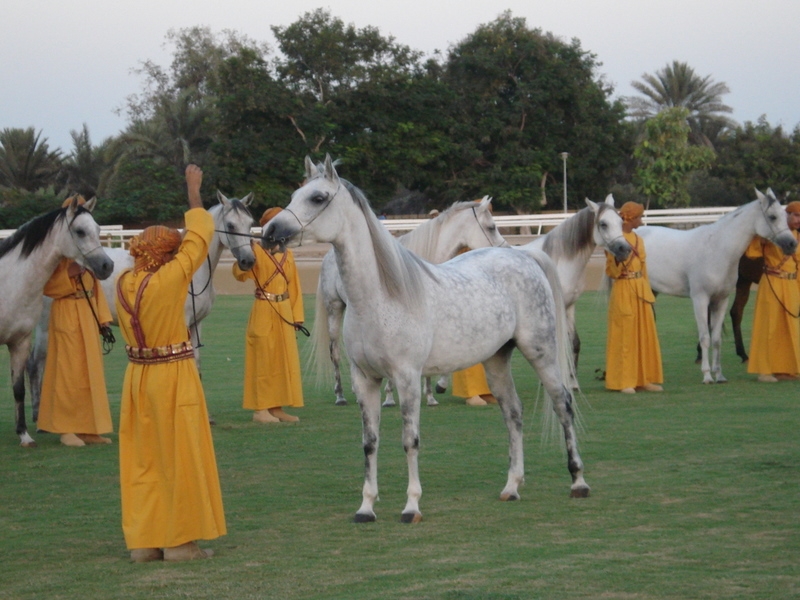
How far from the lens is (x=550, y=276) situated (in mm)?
8078

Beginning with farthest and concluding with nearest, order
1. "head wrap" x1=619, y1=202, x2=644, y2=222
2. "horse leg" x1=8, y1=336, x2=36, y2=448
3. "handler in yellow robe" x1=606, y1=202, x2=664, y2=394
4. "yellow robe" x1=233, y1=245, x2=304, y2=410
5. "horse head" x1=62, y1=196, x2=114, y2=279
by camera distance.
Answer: "handler in yellow robe" x1=606, y1=202, x2=664, y2=394 < "head wrap" x1=619, y1=202, x2=644, y2=222 < "yellow robe" x1=233, y1=245, x2=304, y2=410 < "horse leg" x1=8, y1=336, x2=36, y2=448 < "horse head" x1=62, y1=196, x2=114, y2=279

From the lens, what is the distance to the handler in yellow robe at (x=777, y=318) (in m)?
13.4

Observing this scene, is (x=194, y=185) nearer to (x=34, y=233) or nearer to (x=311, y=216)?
(x=311, y=216)

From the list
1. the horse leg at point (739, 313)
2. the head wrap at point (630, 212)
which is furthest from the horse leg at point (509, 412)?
the horse leg at point (739, 313)

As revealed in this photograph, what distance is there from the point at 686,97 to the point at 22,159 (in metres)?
37.8

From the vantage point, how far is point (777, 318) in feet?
44.4

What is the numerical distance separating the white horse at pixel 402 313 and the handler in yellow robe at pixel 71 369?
3.95 metres

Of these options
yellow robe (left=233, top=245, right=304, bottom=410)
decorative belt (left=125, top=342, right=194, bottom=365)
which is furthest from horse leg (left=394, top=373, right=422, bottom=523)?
yellow robe (left=233, top=245, right=304, bottom=410)

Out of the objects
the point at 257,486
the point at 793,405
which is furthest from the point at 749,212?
the point at 257,486

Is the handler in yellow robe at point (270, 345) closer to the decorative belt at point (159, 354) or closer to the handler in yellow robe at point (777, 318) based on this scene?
the decorative belt at point (159, 354)

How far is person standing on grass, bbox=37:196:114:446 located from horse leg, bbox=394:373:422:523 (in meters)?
4.22

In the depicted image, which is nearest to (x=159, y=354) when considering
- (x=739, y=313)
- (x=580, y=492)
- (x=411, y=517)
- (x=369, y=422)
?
(x=369, y=422)

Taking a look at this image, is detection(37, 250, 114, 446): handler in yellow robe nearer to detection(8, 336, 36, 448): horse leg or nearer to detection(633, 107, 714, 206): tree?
detection(8, 336, 36, 448): horse leg

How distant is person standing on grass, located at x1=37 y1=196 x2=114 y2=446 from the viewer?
33.2 ft
